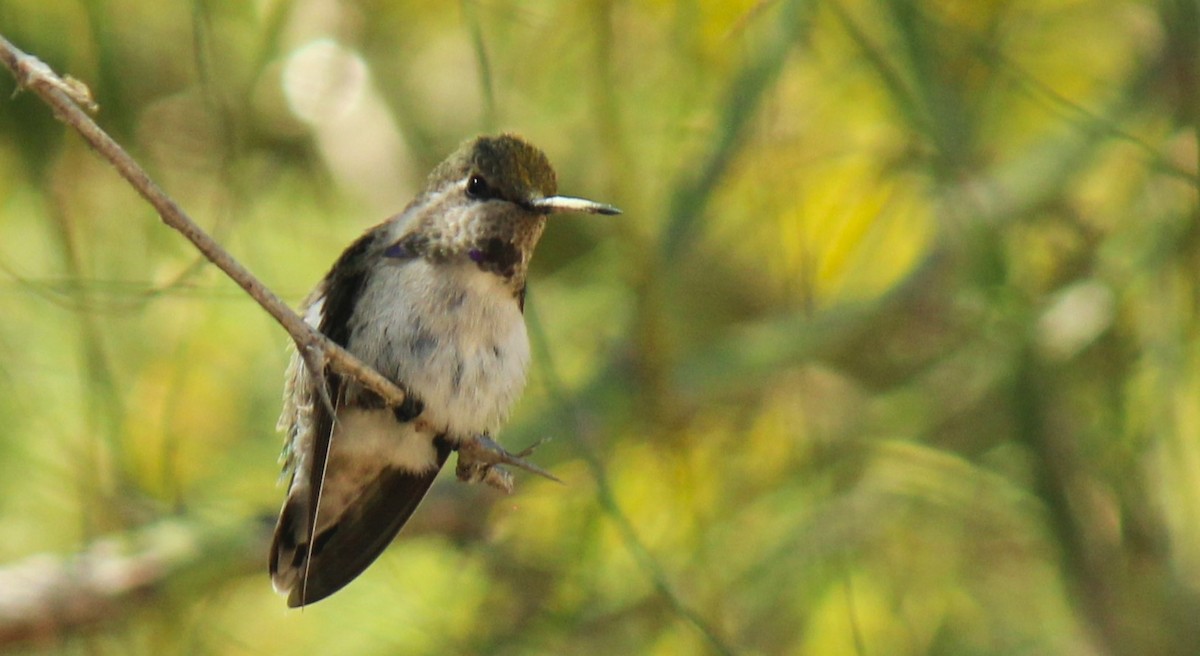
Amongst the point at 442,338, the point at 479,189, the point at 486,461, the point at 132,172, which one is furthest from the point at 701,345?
the point at 132,172

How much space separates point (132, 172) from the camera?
123 centimetres

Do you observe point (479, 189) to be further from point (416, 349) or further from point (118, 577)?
point (118, 577)

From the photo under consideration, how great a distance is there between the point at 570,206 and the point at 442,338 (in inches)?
11.4

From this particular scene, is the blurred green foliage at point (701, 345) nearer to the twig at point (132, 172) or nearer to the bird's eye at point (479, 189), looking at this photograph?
the bird's eye at point (479, 189)

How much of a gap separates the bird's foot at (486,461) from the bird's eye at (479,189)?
1.30ft

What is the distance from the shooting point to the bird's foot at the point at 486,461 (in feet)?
5.96

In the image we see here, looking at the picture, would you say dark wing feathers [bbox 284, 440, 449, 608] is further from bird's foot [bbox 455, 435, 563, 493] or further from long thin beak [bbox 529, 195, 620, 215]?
long thin beak [bbox 529, 195, 620, 215]

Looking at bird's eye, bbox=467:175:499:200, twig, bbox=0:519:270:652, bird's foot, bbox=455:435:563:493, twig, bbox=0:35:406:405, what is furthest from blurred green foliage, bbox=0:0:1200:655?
twig, bbox=0:35:406:405

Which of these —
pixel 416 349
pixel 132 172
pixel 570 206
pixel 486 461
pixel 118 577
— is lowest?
pixel 118 577

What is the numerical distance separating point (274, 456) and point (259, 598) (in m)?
0.32

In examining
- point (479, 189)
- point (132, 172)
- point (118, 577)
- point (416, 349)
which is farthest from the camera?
point (118, 577)

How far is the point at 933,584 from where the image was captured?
10.1ft

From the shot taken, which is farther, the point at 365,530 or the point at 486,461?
the point at 365,530

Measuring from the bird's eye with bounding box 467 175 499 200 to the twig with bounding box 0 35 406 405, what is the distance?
0.78 m
